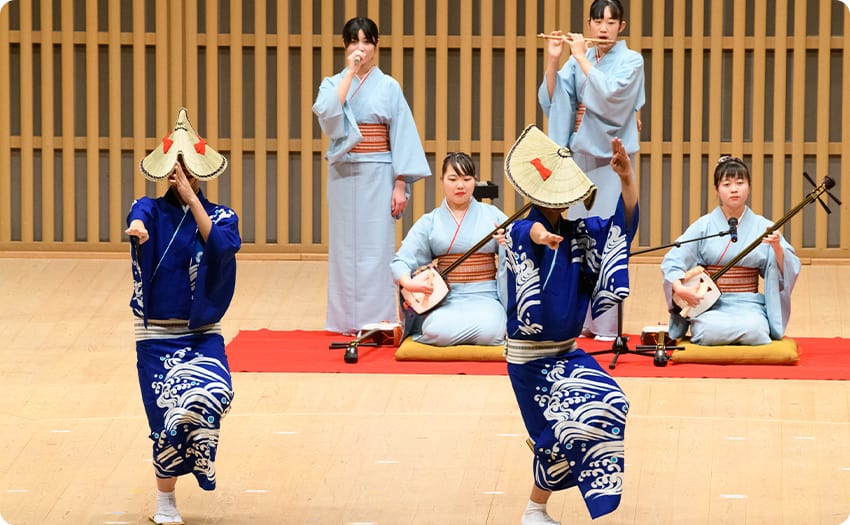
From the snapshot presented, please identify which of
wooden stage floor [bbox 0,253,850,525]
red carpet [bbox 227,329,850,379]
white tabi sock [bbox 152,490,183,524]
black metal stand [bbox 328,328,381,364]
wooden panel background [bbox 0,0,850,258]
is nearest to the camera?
white tabi sock [bbox 152,490,183,524]

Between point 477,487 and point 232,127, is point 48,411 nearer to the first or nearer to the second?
point 477,487

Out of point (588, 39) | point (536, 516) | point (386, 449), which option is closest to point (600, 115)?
point (588, 39)

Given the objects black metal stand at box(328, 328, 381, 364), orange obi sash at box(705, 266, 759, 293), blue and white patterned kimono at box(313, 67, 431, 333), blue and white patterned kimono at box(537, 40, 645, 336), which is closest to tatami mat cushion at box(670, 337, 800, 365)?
orange obi sash at box(705, 266, 759, 293)

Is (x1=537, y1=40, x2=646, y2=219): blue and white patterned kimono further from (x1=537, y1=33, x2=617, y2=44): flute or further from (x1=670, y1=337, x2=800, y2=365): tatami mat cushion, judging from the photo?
(x1=670, y1=337, x2=800, y2=365): tatami mat cushion

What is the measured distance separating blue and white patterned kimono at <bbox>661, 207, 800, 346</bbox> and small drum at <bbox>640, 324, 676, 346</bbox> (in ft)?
0.31

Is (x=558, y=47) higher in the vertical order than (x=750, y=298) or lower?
higher

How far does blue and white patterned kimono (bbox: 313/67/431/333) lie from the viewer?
7164 millimetres

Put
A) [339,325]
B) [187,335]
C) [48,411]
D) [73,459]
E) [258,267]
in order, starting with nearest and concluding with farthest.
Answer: [187,335] → [73,459] → [48,411] → [339,325] → [258,267]

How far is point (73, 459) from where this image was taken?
513 cm

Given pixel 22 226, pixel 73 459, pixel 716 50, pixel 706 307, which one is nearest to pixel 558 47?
pixel 706 307

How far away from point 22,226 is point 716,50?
3.97 m

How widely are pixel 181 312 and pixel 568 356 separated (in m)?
1.07

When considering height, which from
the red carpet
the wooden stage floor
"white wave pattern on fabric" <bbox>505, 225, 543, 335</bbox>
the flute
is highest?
the flute

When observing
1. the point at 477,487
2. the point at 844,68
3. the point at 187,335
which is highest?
the point at 844,68
